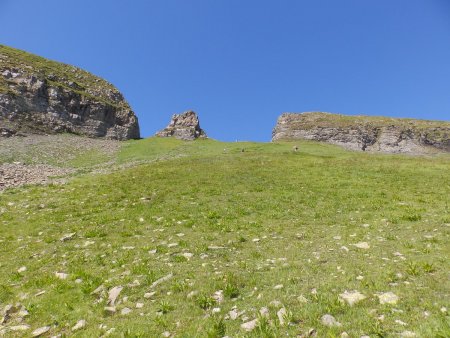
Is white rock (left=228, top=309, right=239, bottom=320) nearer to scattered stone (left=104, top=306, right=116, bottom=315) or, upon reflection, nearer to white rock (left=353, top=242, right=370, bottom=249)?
scattered stone (left=104, top=306, right=116, bottom=315)

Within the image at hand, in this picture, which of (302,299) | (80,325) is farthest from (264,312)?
(80,325)

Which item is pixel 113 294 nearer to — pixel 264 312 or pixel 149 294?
pixel 149 294

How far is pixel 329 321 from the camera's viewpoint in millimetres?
8602

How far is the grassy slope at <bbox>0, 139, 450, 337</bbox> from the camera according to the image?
941 cm

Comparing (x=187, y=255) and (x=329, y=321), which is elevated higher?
(x=329, y=321)

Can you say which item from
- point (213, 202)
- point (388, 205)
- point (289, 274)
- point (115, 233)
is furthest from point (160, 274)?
point (388, 205)

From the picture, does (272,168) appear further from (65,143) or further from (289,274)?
(65,143)

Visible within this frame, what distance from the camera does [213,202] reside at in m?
25.2

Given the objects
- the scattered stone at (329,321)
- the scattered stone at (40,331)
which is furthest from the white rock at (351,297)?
the scattered stone at (40,331)

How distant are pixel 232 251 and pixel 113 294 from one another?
19.0 feet

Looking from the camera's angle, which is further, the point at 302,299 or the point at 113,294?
the point at 113,294

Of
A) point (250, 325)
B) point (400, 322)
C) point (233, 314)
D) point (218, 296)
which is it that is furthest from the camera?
point (218, 296)

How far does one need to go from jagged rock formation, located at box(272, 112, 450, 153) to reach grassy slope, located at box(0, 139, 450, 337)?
3284 inches

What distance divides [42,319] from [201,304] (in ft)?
17.6
